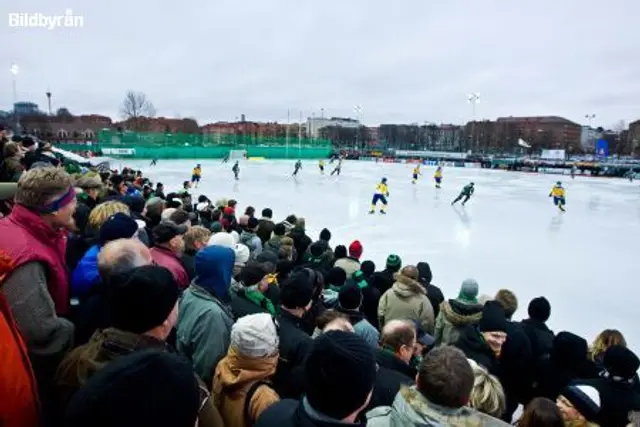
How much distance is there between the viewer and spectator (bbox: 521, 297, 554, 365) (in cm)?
363

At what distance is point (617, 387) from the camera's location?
8.54 feet

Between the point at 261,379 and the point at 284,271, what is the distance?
2.61 metres

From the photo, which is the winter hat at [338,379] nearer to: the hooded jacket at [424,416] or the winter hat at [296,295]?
the hooded jacket at [424,416]

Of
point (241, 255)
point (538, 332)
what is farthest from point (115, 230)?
point (538, 332)

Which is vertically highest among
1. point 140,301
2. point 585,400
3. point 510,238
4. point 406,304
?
point 140,301

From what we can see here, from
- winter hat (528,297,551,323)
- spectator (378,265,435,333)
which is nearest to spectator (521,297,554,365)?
winter hat (528,297,551,323)

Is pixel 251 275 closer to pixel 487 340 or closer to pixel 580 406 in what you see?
pixel 487 340

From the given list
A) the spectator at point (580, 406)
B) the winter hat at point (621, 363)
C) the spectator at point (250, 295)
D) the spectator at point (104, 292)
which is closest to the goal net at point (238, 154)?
the spectator at point (250, 295)

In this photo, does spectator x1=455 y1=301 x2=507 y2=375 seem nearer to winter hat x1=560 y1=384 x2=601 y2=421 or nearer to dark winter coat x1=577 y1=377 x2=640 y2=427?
dark winter coat x1=577 y1=377 x2=640 y2=427

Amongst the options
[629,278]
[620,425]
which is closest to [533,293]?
[629,278]

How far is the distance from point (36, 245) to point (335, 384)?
5.41 feet

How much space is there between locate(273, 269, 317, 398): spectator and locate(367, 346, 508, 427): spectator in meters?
0.77

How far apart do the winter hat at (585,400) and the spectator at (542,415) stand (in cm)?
32

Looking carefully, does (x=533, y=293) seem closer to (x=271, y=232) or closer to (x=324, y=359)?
(x=271, y=232)
